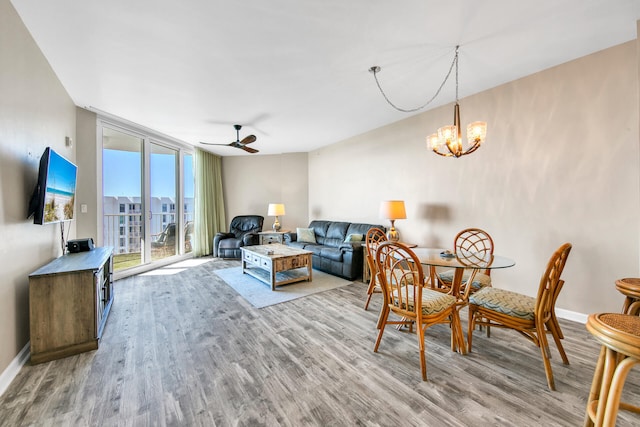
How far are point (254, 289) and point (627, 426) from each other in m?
3.49

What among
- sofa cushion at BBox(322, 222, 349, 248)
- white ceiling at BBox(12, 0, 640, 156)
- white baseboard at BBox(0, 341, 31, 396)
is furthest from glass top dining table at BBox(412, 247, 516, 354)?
white baseboard at BBox(0, 341, 31, 396)

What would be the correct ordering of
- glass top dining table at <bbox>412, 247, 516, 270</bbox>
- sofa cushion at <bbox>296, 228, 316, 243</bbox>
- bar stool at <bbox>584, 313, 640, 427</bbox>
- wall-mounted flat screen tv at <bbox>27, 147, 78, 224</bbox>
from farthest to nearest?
1. sofa cushion at <bbox>296, 228, 316, 243</bbox>
2. wall-mounted flat screen tv at <bbox>27, 147, 78, 224</bbox>
3. glass top dining table at <bbox>412, 247, 516, 270</bbox>
4. bar stool at <bbox>584, 313, 640, 427</bbox>

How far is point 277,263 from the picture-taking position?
12.3ft

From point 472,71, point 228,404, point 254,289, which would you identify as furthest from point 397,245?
point 254,289

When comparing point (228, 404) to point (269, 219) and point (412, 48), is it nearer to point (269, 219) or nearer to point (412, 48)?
point (412, 48)

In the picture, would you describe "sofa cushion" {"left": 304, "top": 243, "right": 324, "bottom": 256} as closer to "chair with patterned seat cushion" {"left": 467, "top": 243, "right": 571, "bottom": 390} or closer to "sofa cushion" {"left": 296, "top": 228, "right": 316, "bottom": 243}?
"sofa cushion" {"left": 296, "top": 228, "right": 316, "bottom": 243}

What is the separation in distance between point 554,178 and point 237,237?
227 inches

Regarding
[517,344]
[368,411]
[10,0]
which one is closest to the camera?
[368,411]

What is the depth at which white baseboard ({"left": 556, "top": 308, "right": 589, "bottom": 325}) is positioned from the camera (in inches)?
99.9

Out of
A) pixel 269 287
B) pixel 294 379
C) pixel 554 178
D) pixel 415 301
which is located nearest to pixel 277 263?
pixel 269 287

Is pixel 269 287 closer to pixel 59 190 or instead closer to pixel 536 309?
pixel 59 190

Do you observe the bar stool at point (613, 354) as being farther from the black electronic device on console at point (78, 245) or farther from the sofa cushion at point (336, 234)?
the black electronic device on console at point (78, 245)

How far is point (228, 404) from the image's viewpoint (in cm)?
155

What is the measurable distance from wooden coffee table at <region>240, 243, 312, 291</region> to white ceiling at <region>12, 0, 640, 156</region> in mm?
2223
